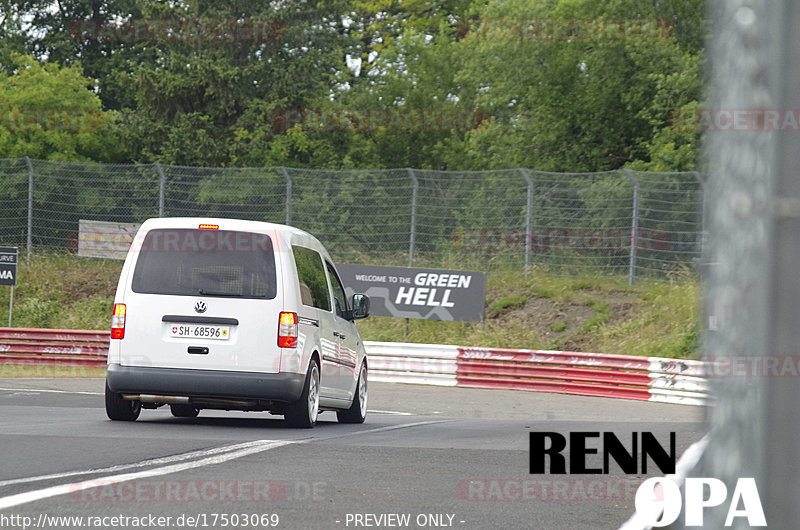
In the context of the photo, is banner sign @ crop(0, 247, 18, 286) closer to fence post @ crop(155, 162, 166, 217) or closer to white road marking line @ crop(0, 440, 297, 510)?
fence post @ crop(155, 162, 166, 217)

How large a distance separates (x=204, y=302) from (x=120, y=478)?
4.43m

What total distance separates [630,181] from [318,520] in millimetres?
24051

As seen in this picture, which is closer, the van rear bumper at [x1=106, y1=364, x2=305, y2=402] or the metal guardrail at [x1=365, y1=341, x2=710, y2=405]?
the van rear bumper at [x1=106, y1=364, x2=305, y2=402]

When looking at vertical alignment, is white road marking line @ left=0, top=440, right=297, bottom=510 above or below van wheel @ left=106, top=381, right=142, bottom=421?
above

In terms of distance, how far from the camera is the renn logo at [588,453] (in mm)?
7660

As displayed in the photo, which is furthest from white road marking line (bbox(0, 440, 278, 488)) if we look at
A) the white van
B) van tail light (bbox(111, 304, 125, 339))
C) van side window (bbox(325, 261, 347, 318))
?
van side window (bbox(325, 261, 347, 318))

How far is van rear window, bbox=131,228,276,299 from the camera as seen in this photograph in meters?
10.5

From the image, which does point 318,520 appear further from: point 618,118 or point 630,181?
point 618,118

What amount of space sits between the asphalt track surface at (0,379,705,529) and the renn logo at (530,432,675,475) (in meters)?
0.12

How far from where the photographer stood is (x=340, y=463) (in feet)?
24.1

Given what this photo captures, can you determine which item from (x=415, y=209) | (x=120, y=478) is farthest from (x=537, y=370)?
(x=120, y=478)

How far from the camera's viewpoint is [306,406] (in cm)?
1073

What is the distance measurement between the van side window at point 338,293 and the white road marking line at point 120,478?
4251mm

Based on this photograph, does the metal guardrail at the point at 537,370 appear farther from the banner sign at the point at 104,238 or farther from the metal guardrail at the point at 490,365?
the banner sign at the point at 104,238
